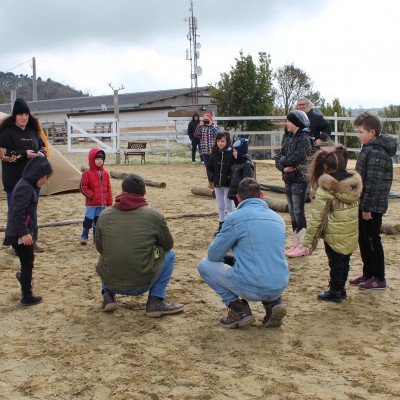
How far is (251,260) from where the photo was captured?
4332 millimetres

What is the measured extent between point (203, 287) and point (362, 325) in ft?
5.30

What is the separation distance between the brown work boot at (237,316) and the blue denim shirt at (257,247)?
28 centimetres

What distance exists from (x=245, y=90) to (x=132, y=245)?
2251cm

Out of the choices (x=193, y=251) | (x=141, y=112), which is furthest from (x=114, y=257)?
(x=141, y=112)

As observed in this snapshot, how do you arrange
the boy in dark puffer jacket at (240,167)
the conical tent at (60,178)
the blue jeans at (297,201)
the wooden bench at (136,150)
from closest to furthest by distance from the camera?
1. the blue jeans at (297,201)
2. the boy in dark puffer jacket at (240,167)
3. the conical tent at (60,178)
4. the wooden bench at (136,150)

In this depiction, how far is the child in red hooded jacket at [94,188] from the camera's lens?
753 centimetres

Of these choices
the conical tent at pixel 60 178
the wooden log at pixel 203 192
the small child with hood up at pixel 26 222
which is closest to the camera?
the small child with hood up at pixel 26 222

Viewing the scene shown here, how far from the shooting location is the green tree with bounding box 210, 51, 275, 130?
1036 inches

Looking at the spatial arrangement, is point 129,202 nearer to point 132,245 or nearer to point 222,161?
point 132,245

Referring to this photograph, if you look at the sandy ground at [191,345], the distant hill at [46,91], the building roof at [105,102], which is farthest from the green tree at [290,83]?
the distant hill at [46,91]

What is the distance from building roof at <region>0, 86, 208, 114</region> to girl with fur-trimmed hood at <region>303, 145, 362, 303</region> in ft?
122

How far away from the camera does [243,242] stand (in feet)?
14.3

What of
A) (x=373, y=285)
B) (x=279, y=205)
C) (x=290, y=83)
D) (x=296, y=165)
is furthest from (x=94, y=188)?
(x=290, y=83)

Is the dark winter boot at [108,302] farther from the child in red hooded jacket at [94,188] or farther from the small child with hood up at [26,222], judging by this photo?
the child in red hooded jacket at [94,188]
